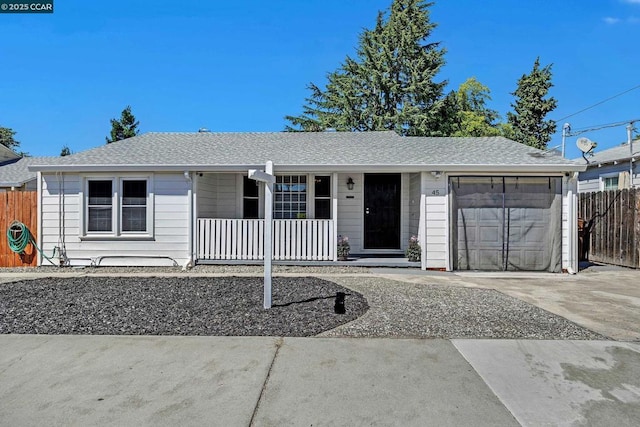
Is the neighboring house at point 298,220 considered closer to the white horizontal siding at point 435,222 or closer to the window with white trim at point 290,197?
the white horizontal siding at point 435,222

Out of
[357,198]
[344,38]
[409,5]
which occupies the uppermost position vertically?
[409,5]

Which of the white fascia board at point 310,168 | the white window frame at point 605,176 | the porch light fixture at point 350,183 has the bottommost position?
the porch light fixture at point 350,183

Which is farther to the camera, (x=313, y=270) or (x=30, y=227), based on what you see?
(x=30, y=227)

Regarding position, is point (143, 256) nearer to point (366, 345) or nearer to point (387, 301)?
point (387, 301)

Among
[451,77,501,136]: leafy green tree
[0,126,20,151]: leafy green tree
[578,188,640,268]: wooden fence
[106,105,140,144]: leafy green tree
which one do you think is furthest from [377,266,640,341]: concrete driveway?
[0,126,20,151]: leafy green tree

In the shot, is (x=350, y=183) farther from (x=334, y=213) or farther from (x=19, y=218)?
(x=19, y=218)

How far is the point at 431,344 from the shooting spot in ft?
14.3

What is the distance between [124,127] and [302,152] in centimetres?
2215

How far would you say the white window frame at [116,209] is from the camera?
9.99 metres

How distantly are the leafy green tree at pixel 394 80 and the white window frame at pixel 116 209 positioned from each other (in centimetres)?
1825

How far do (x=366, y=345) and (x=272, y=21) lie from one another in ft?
45.0

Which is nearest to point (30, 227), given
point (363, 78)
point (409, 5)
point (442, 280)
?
point (442, 280)

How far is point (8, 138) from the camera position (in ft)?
132

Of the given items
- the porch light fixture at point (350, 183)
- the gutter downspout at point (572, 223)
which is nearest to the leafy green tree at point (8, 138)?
the porch light fixture at point (350, 183)
